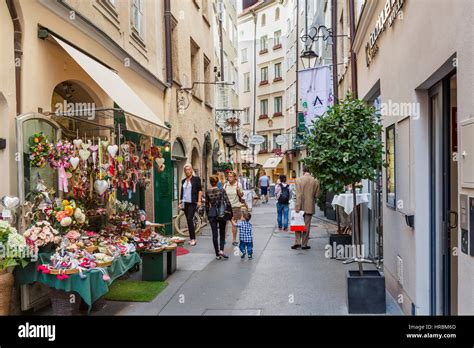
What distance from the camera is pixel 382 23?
258 inches

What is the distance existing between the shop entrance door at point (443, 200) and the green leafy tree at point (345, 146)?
4.08ft

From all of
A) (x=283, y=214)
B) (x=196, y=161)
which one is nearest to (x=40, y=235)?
(x=283, y=214)

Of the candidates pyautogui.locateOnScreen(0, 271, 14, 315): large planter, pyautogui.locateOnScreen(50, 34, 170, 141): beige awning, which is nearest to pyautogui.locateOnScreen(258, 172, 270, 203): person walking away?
pyautogui.locateOnScreen(50, 34, 170, 141): beige awning

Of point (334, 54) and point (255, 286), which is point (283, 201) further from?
point (255, 286)

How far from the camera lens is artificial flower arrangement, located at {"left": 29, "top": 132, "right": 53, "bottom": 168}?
5562 mm

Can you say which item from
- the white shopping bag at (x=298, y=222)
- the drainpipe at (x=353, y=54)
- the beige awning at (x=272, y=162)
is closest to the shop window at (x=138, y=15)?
→ the drainpipe at (x=353, y=54)

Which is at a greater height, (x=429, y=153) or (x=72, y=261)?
(x=429, y=153)

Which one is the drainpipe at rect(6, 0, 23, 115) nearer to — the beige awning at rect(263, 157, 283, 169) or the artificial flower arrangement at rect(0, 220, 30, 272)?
the artificial flower arrangement at rect(0, 220, 30, 272)

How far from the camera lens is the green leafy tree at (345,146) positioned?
608cm

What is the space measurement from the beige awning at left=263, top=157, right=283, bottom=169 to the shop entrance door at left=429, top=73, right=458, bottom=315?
3469 cm

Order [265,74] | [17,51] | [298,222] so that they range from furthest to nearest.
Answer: [265,74] → [298,222] → [17,51]

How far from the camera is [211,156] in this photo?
1877 cm

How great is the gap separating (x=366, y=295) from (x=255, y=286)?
6.56 ft
